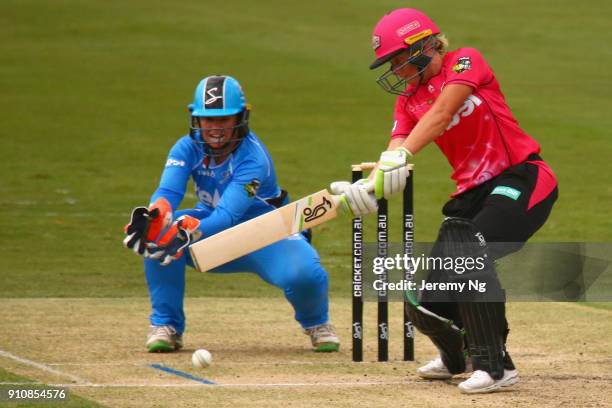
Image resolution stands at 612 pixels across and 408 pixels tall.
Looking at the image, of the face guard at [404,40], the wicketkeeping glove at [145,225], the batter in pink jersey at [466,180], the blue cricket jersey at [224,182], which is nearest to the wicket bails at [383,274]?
the batter in pink jersey at [466,180]

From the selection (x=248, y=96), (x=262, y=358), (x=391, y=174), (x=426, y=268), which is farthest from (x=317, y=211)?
(x=248, y=96)

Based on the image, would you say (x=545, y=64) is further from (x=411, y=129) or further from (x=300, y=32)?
(x=411, y=129)

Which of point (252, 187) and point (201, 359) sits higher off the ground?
point (252, 187)

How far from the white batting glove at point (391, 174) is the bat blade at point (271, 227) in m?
0.25

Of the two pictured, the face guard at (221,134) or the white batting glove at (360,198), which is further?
the face guard at (221,134)

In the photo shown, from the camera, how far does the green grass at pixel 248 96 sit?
1288 centimetres

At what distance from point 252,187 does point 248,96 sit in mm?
14259

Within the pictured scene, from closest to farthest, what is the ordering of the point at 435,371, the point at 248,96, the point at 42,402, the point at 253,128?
1. the point at 42,402
2. the point at 435,371
3. the point at 253,128
4. the point at 248,96

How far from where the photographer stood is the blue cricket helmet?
7.58 metres

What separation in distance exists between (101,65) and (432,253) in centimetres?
1856

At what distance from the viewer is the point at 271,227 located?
21.1 ft

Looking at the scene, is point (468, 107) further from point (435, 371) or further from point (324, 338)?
point (324, 338)

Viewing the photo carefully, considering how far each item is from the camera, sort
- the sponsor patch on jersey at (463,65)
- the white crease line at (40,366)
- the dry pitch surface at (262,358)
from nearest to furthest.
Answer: the dry pitch surface at (262,358) < the sponsor patch on jersey at (463,65) < the white crease line at (40,366)

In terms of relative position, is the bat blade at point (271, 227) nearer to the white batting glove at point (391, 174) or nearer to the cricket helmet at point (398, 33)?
the white batting glove at point (391, 174)
